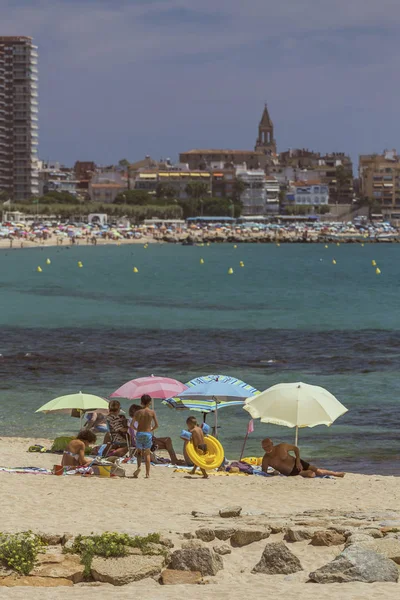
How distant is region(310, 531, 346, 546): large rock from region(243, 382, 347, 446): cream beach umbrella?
190 inches

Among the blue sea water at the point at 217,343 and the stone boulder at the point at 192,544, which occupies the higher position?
the stone boulder at the point at 192,544

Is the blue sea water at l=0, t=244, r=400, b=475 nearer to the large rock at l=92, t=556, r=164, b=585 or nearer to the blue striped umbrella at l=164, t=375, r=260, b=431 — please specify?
the blue striped umbrella at l=164, t=375, r=260, b=431

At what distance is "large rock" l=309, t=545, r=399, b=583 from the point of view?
9820mm

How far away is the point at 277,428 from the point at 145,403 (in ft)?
21.3

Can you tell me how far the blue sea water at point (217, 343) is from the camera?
2119 cm

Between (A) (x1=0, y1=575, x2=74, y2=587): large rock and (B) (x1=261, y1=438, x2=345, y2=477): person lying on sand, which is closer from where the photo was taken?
(A) (x1=0, y1=575, x2=74, y2=587): large rock

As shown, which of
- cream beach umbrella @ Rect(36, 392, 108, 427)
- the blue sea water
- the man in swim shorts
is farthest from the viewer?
the blue sea water

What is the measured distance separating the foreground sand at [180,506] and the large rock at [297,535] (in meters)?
0.12

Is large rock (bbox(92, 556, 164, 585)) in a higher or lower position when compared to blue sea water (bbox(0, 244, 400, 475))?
higher

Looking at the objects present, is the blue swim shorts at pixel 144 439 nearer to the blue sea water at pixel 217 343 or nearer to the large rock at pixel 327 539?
the blue sea water at pixel 217 343

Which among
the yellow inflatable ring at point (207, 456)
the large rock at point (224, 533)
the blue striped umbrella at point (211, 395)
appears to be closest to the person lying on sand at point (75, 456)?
the yellow inflatable ring at point (207, 456)

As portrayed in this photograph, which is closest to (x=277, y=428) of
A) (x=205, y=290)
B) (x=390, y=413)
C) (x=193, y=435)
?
(x=390, y=413)

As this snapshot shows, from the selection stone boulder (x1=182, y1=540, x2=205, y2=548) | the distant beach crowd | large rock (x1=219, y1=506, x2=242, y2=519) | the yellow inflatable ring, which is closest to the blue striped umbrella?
the yellow inflatable ring

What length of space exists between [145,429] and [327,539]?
200 inches
